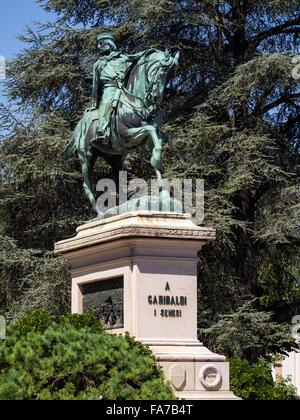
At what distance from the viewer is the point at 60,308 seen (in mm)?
22234

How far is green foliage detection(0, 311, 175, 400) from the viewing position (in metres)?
9.43

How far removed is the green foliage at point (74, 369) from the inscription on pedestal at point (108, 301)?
207cm

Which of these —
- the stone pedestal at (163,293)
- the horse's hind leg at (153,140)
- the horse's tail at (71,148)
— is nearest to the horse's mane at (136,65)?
the horse's hind leg at (153,140)

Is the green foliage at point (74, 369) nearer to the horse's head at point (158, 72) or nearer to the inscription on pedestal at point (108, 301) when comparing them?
the inscription on pedestal at point (108, 301)

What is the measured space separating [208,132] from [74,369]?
1337cm

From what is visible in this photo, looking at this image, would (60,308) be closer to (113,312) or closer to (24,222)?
(24,222)

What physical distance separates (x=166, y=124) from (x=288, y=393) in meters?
8.35

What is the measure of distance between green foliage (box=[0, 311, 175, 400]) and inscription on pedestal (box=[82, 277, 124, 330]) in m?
2.07

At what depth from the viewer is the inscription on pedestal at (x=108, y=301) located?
12688 mm

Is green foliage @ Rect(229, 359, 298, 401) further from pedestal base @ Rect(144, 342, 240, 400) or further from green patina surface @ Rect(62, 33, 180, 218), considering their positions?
green patina surface @ Rect(62, 33, 180, 218)

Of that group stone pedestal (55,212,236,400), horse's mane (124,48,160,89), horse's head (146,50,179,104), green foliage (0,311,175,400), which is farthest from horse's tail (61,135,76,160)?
green foliage (0,311,175,400)

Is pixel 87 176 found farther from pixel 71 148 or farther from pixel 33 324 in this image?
pixel 33 324

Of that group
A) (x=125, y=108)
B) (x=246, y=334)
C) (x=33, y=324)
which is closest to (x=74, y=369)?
(x=33, y=324)
